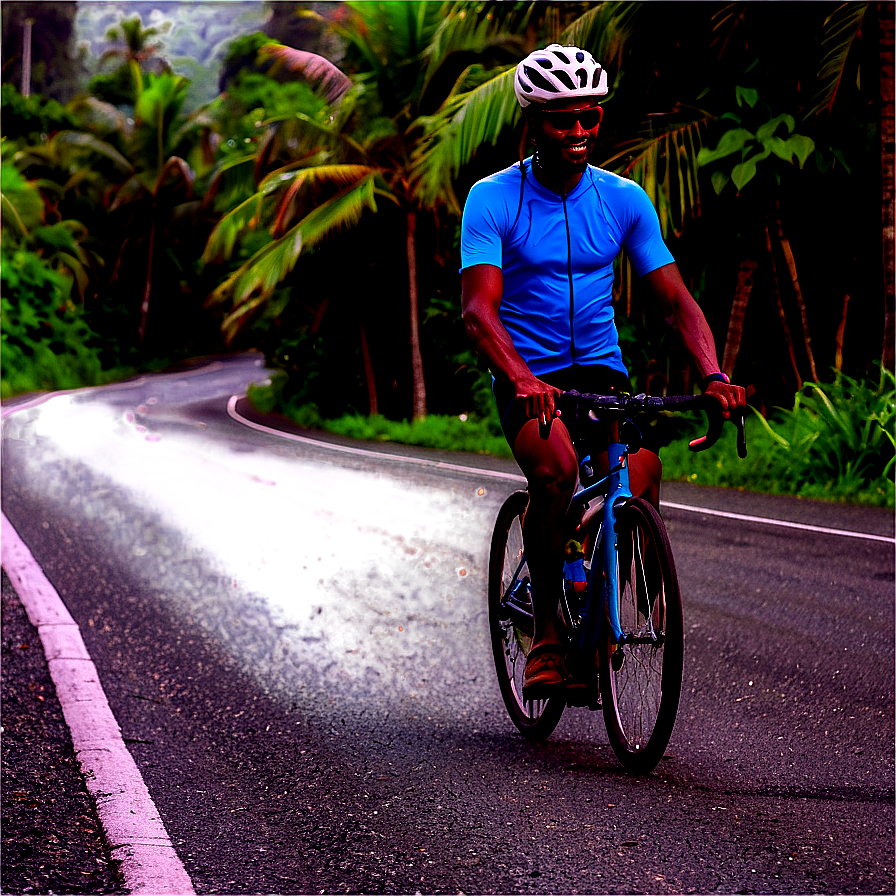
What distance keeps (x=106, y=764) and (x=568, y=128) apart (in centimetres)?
328

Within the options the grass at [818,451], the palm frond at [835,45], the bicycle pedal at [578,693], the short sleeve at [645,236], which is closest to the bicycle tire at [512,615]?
the bicycle pedal at [578,693]

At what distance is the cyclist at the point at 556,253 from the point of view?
2695 millimetres

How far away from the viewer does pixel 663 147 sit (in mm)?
9445

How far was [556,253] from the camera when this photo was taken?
2.82 meters

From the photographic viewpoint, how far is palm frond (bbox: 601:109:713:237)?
23.6ft

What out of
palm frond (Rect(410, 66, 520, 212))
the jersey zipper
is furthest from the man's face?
palm frond (Rect(410, 66, 520, 212))

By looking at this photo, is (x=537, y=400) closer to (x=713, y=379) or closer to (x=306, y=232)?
(x=713, y=379)

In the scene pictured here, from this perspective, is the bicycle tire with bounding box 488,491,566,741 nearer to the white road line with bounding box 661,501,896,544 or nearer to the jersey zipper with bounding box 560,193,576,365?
the jersey zipper with bounding box 560,193,576,365

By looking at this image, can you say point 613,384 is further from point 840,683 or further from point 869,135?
point 869,135

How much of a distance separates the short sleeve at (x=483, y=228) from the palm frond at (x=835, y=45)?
865 cm

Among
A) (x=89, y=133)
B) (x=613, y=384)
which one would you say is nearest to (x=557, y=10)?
(x=613, y=384)

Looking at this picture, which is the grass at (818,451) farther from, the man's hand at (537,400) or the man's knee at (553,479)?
the man's hand at (537,400)

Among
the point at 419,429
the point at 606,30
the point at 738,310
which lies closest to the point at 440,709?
the point at 606,30

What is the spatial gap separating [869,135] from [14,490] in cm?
1036
